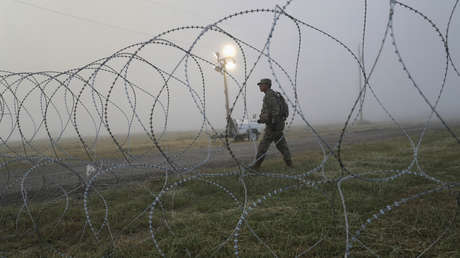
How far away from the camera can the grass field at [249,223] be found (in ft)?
6.73

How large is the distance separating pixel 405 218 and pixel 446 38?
62.8 inches

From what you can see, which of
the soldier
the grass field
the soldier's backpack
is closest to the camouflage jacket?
the soldier

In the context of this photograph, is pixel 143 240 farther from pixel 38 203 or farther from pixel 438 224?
pixel 438 224

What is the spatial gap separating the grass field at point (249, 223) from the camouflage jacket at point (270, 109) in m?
1.56

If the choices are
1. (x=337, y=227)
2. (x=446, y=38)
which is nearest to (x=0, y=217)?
(x=337, y=227)

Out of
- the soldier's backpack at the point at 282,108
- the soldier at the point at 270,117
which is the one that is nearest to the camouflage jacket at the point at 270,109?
the soldier at the point at 270,117

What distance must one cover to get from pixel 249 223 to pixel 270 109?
3.00 m

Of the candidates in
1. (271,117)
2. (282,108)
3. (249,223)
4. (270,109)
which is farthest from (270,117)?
(249,223)

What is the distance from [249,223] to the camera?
8.39 ft

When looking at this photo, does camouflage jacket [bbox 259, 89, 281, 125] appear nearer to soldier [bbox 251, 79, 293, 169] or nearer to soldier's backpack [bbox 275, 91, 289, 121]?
soldier [bbox 251, 79, 293, 169]

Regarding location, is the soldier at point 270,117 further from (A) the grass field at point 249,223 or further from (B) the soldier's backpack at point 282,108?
(A) the grass field at point 249,223

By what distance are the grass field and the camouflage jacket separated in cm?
156

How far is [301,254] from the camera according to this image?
1.91 meters

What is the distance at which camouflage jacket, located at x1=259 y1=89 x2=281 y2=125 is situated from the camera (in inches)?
203
